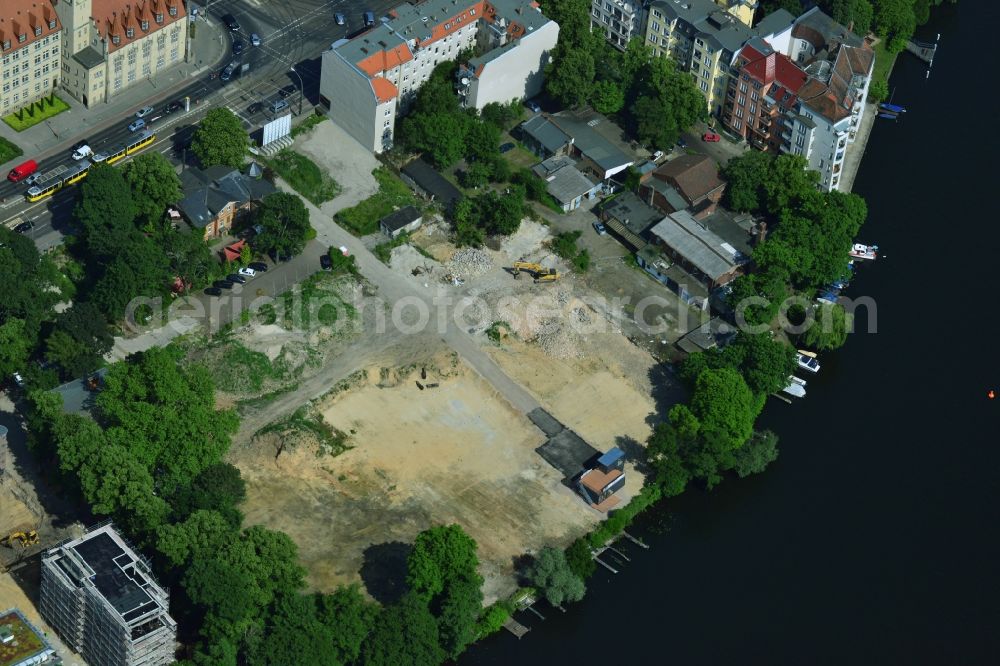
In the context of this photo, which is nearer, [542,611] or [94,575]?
[94,575]

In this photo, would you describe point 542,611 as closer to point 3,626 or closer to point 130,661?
point 130,661

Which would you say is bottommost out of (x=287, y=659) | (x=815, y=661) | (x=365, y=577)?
(x=287, y=659)

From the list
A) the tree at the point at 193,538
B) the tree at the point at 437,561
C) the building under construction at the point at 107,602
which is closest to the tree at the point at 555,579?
the tree at the point at 437,561

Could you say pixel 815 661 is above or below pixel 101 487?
above

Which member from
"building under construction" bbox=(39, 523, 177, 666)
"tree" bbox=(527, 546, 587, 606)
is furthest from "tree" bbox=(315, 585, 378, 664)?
"tree" bbox=(527, 546, 587, 606)

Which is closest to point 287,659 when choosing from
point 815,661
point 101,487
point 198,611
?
point 198,611

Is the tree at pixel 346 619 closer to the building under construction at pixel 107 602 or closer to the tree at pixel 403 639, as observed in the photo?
the tree at pixel 403 639

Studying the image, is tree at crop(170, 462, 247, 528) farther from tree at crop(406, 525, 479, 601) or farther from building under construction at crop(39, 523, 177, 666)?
tree at crop(406, 525, 479, 601)
